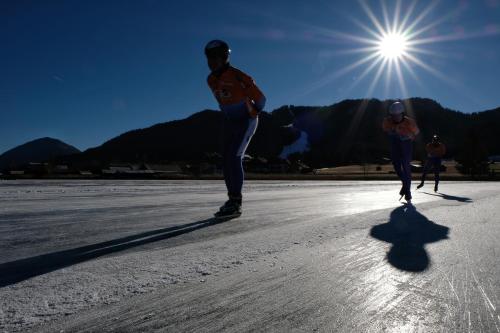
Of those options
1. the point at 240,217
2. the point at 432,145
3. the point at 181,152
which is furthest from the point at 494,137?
the point at 240,217

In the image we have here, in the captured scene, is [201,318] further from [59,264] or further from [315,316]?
[59,264]

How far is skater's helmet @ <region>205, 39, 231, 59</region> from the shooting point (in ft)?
13.4

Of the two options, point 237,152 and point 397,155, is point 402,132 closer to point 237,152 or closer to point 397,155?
point 397,155

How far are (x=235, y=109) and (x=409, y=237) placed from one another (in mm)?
2395

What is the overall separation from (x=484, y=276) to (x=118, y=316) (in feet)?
4.47

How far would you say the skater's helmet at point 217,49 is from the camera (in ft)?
13.4

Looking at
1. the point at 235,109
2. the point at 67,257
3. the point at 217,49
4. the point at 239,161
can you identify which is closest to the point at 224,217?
the point at 239,161

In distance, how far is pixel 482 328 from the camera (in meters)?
1.03

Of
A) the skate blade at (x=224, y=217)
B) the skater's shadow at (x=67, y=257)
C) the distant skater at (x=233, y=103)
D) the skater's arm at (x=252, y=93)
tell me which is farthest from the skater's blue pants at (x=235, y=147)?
the skater's shadow at (x=67, y=257)

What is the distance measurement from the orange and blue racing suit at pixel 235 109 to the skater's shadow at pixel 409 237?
1.68m

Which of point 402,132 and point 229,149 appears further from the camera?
point 402,132

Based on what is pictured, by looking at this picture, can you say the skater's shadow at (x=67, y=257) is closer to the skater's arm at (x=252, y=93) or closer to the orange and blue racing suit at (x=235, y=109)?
the orange and blue racing suit at (x=235, y=109)

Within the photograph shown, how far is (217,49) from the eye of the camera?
13.5 ft

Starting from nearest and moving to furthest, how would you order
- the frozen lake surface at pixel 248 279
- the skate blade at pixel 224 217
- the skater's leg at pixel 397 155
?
the frozen lake surface at pixel 248 279 → the skate blade at pixel 224 217 → the skater's leg at pixel 397 155
